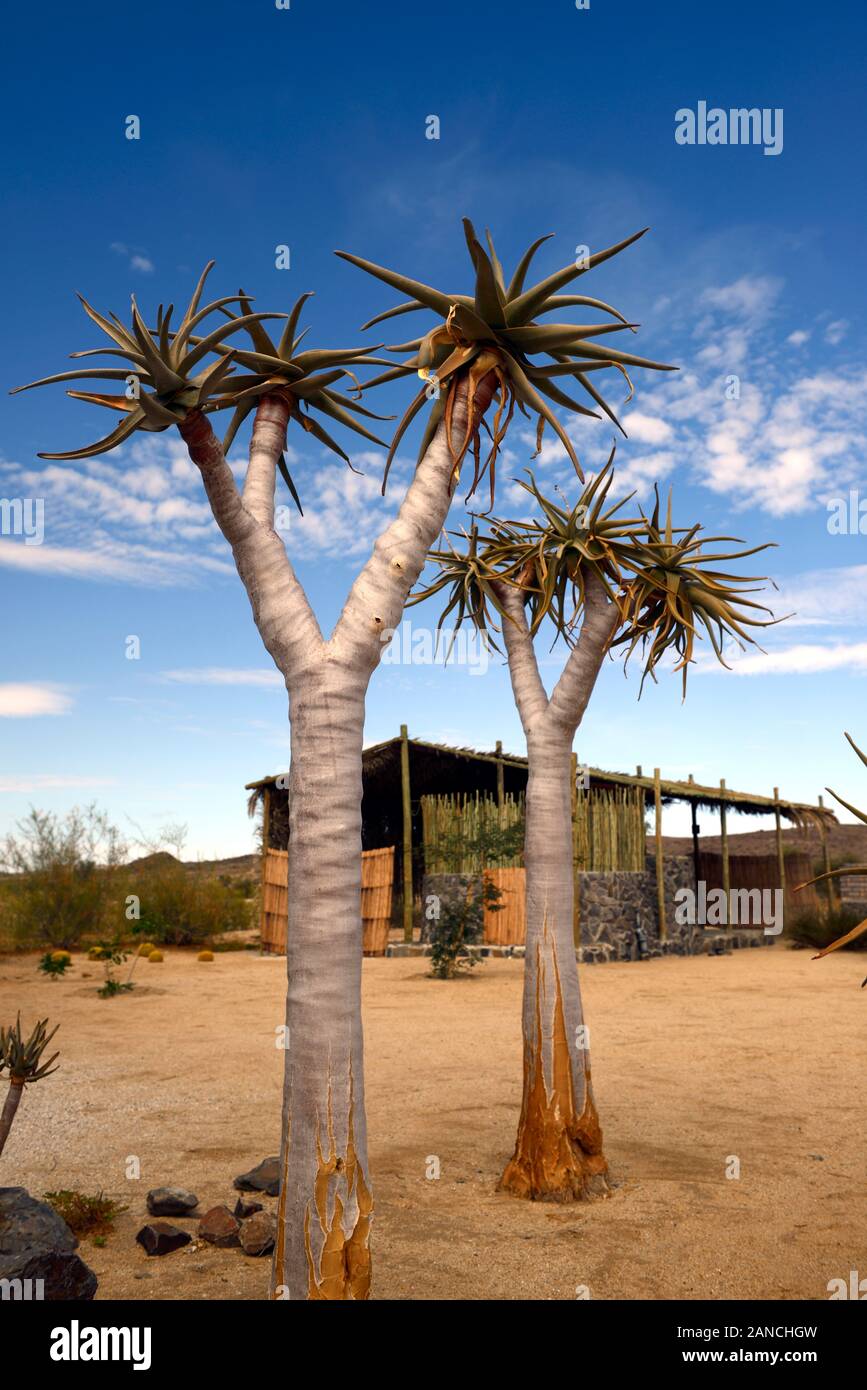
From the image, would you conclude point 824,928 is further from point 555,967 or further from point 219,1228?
point 219,1228

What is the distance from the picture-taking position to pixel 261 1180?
6.05 metres

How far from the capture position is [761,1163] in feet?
22.0

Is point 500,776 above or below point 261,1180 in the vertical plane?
above

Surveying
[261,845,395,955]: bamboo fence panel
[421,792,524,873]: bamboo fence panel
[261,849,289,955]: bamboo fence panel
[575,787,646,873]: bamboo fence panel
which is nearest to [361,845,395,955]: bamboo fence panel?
[261,845,395,955]: bamboo fence panel

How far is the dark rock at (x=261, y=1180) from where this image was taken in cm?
602

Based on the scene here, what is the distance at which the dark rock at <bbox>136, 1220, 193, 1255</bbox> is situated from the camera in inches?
201

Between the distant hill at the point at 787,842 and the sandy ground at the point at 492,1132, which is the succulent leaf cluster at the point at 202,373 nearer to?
the sandy ground at the point at 492,1132

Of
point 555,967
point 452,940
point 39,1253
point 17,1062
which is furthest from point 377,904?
point 39,1253

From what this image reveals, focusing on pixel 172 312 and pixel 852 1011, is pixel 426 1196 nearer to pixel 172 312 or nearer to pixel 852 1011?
pixel 172 312

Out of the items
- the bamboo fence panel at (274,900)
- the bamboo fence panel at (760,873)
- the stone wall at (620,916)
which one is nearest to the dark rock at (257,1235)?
the stone wall at (620,916)

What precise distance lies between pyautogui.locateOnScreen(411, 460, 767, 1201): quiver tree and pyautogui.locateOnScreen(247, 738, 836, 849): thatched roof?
14.1 metres

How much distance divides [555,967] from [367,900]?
1374 centimetres

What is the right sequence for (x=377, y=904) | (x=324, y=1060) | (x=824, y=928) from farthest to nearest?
(x=824, y=928)
(x=377, y=904)
(x=324, y=1060)
